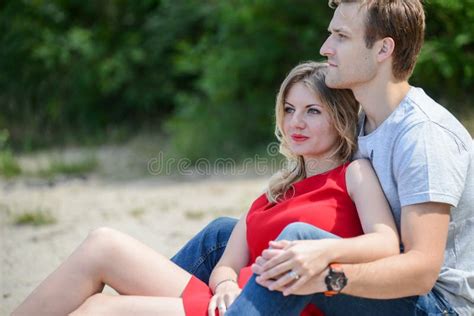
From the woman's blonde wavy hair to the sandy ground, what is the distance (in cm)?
166

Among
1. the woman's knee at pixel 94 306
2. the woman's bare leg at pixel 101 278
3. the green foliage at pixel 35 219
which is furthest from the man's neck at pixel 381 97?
the green foliage at pixel 35 219

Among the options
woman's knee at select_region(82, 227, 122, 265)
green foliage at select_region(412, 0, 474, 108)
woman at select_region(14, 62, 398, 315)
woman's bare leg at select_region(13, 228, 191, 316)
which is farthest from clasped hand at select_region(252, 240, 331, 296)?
green foliage at select_region(412, 0, 474, 108)

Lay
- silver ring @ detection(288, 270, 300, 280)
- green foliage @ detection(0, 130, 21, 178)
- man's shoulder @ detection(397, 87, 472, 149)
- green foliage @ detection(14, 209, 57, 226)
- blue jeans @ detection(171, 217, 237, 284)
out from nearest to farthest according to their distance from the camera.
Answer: silver ring @ detection(288, 270, 300, 280) → man's shoulder @ detection(397, 87, 472, 149) → blue jeans @ detection(171, 217, 237, 284) → green foliage @ detection(14, 209, 57, 226) → green foliage @ detection(0, 130, 21, 178)

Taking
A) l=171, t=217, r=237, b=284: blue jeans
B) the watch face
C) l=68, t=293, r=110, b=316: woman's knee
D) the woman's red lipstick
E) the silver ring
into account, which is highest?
the woman's red lipstick

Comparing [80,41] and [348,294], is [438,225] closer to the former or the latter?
[348,294]

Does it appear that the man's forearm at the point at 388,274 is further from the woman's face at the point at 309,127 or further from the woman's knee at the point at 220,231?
the woman's knee at the point at 220,231

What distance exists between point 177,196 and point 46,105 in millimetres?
4092

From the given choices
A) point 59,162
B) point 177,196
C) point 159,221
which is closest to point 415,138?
point 159,221

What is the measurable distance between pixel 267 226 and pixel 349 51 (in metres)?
0.61

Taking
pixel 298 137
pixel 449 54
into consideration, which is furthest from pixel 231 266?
pixel 449 54

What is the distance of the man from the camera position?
2.10 metres

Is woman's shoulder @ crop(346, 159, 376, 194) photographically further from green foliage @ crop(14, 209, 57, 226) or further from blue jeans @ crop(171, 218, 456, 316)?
green foliage @ crop(14, 209, 57, 226)

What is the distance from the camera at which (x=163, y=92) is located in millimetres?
9242

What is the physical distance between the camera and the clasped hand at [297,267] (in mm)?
2059
